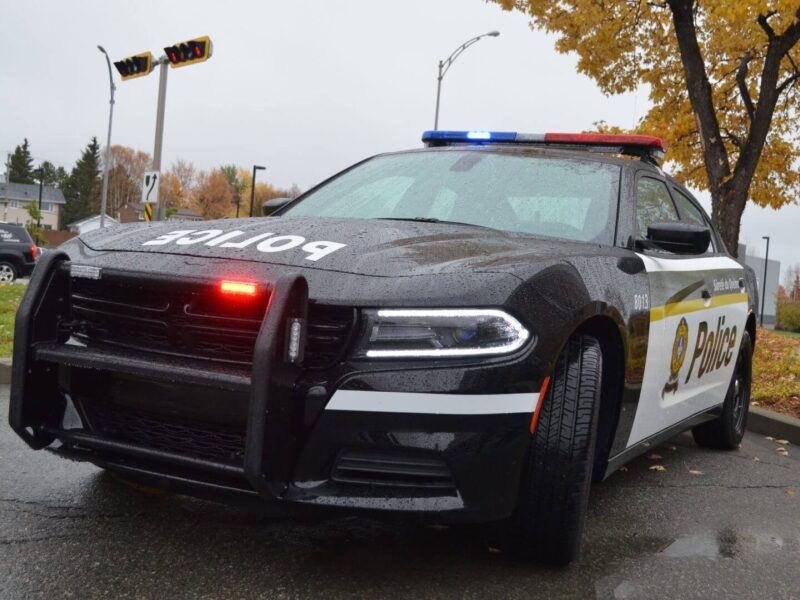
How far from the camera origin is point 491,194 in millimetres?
3783

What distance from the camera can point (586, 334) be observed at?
2980 millimetres

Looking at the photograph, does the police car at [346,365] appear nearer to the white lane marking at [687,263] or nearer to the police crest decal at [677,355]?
the white lane marking at [687,263]

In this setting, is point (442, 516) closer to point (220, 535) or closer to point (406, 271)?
point (406, 271)

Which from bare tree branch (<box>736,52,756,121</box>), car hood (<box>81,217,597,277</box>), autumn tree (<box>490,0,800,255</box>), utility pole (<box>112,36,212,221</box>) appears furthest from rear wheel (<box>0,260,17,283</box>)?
car hood (<box>81,217,597,277</box>)

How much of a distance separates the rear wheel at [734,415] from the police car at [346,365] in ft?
7.04

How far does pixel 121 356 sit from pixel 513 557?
4.59 ft

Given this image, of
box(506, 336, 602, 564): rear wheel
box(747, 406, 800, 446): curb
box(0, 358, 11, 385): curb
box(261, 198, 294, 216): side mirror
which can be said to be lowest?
box(0, 358, 11, 385): curb

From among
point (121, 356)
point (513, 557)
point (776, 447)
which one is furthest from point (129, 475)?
point (776, 447)

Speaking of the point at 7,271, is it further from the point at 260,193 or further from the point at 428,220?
the point at 260,193

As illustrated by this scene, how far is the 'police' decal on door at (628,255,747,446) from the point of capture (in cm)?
360

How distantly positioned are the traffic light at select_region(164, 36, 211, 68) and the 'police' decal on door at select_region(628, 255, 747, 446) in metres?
14.3

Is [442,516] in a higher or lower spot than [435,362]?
lower

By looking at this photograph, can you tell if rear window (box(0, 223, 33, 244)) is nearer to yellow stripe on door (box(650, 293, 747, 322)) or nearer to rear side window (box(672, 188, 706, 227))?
rear side window (box(672, 188, 706, 227))

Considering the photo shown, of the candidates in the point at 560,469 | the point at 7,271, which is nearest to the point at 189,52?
the point at 7,271
